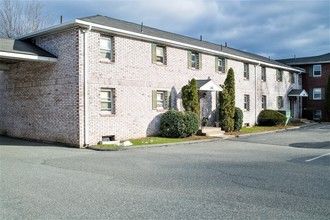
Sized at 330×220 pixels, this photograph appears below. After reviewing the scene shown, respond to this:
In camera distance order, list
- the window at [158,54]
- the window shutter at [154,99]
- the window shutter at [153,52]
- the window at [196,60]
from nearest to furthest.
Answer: the window shutter at [154,99] < the window shutter at [153,52] < the window at [158,54] < the window at [196,60]

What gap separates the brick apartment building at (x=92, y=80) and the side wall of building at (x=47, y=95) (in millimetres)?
42

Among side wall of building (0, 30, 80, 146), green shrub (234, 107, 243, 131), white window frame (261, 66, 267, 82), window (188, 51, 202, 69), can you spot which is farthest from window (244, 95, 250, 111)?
side wall of building (0, 30, 80, 146)

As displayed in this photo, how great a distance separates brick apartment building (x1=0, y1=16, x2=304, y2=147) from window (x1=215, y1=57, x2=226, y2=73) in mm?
1127

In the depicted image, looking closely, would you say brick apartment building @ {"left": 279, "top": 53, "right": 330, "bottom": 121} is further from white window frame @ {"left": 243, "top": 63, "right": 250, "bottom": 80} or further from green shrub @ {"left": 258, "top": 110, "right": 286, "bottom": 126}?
white window frame @ {"left": 243, "top": 63, "right": 250, "bottom": 80}

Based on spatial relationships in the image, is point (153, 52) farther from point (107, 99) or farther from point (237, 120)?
Result: point (237, 120)

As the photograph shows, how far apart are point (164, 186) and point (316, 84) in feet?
102

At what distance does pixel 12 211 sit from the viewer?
498 centimetres

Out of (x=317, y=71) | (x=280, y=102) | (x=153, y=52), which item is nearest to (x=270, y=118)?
(x=280, y=102)

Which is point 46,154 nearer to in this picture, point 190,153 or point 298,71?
point 190,153

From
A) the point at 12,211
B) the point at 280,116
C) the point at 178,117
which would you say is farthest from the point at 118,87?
the point at 280,116

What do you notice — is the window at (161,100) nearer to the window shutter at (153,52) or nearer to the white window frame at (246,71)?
the window shutter at (153,52)

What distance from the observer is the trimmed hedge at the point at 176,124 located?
52.1ft

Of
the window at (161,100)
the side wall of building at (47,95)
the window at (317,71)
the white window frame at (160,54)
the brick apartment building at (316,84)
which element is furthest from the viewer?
the window at (317,71)

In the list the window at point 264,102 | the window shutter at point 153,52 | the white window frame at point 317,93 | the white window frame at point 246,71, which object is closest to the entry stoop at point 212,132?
the window shutter at point 153,52
